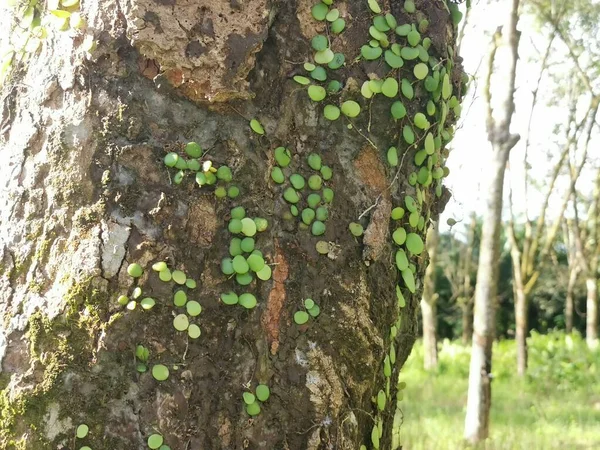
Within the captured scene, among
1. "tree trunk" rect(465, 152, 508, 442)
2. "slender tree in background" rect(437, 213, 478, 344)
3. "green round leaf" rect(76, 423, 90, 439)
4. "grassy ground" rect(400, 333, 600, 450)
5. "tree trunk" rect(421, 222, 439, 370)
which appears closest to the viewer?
"green round leaf" rect(76, 423, 90, 439)

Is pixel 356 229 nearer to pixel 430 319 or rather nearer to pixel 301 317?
pixel 301 317

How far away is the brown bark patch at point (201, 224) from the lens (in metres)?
1.53

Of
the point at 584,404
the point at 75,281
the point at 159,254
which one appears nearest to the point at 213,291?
the point at 159,254

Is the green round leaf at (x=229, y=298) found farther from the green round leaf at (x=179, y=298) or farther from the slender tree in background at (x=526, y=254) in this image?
the slender tree in background at (x=526, y=254)

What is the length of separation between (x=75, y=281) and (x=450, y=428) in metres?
5.17

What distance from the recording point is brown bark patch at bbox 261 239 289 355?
1.55 metres

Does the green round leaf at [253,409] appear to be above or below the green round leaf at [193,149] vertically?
below

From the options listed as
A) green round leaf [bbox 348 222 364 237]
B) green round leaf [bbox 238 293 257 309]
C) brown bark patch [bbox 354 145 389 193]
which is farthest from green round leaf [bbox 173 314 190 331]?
brown bark patch [bbox 354 145 389 193]

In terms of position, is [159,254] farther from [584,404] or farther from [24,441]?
[584,404]

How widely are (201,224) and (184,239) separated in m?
0.05

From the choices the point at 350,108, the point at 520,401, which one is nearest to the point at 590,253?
the point at 520,401

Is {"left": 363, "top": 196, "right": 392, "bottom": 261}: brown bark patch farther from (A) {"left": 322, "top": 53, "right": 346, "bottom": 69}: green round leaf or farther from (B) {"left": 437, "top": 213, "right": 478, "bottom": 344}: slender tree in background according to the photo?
(B) {"left": 437, "top": 213, "right": 478, "bottom": 344}: slender tree in background

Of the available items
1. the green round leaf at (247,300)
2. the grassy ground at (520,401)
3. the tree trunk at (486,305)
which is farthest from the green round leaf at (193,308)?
the tree trunk at (486,305)

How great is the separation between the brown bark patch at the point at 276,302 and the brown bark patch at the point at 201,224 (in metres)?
0.17
